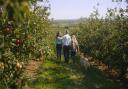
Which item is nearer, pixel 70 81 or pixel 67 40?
pixel 70 81

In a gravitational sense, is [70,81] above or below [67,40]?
below

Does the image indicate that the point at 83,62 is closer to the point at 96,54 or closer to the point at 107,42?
the point at 107,42

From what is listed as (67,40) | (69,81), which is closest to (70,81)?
(69,81)

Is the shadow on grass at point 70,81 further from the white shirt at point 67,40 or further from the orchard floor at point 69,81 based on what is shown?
the white shirt at point 67,40

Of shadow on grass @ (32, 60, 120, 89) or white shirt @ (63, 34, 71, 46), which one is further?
white shirt @ (63, 34, 71, 46)

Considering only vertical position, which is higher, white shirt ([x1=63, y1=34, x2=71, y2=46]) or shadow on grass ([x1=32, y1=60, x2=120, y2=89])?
white shirt ([x1=63, y1=34, x2=71, y2=46])

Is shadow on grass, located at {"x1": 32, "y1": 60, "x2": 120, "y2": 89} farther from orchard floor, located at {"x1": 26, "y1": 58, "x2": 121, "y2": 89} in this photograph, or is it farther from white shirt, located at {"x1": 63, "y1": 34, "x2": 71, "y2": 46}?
white shirt, located at {"x1": 63, "y1": 34, "x2": 71, "y2": 46}

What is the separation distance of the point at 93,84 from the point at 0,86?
6.24 meters

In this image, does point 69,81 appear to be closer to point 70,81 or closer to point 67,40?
point 70,81

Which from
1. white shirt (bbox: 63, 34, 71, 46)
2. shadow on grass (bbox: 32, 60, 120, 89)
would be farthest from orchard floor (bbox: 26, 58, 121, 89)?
white shirt (bbox: 63, 34, 71, 46)

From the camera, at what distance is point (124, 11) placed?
43.0 ft

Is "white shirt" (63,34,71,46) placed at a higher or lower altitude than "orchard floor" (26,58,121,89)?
higher

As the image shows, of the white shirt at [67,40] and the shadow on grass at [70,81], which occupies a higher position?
the white shirt at [67,40]

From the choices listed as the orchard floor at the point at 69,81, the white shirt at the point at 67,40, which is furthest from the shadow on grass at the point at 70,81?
the white shirt at the point at 67,40
